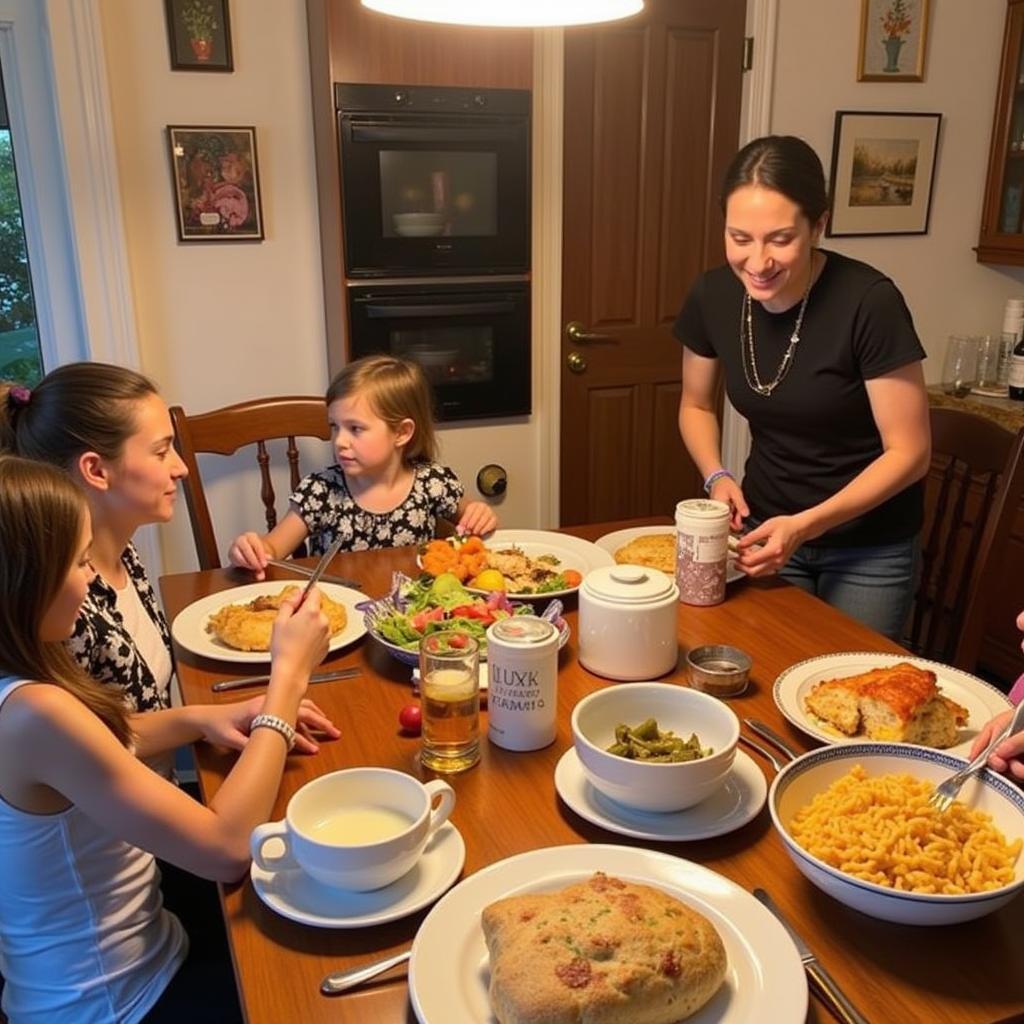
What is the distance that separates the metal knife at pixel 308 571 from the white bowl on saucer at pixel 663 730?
0.68 m

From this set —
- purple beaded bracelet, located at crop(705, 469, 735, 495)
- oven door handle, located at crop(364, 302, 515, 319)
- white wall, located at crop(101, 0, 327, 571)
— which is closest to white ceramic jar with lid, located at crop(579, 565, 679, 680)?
purple beaded bracelet, located at crop(705, 469, 735, 495)

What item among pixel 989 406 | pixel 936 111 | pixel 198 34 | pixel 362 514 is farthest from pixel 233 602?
pixel 936 111

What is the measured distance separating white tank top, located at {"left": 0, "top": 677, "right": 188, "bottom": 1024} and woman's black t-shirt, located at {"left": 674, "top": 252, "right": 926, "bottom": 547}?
4.31ft

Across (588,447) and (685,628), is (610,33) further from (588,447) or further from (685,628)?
(685,628)

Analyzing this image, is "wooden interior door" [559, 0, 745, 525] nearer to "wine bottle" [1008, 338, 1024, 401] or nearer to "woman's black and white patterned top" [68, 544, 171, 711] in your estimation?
"wine bottle" [1008, 338, 1024, 401]

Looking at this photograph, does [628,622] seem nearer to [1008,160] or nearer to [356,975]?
[356,975]

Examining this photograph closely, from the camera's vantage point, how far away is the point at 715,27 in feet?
10.5

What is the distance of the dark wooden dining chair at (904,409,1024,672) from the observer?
1710 mm

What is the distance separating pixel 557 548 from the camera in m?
1.87

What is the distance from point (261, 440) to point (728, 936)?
166 cm

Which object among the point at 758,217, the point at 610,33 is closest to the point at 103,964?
the point at 758,217

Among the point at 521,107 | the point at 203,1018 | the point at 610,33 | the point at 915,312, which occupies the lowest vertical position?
the point at 203,1018

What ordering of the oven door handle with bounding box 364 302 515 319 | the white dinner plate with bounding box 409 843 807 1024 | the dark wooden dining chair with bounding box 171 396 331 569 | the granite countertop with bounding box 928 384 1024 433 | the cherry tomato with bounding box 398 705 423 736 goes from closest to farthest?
the white dinner plate with bounding box 409 843 807 1024, the cherry tomato with bounding box 398 705 423 736, the dark wooden dining chair with bounding box 171 396 331 569, the oven door handle with bounding box 364 302 515 319, the granite countertop with bounding box 928 384 1024 433

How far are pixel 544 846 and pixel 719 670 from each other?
0.42 metres
